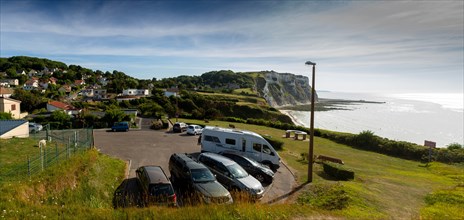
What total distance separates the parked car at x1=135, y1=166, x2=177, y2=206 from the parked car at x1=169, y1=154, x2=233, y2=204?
1039 mm

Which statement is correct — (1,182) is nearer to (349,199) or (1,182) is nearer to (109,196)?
(109,196)

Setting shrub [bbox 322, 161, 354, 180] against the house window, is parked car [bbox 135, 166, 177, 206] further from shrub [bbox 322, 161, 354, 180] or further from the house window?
shrub [bbox 322, 161, 354, 180]

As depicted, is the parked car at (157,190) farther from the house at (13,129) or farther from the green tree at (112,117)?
the green tree at (112,117)

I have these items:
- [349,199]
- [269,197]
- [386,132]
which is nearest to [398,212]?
[349,199]

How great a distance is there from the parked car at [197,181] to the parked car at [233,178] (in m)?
1.05

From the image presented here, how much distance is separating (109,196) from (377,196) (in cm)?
1270


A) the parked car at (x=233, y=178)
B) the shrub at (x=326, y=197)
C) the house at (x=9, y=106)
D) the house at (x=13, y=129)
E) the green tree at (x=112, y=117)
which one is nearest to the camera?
the shrub at (x=326, y=197)

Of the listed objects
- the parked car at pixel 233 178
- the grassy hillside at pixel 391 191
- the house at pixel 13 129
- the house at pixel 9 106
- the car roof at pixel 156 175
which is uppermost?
the house at pixel 9 106

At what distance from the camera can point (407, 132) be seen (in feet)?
233

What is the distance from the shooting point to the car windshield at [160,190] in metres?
10.4

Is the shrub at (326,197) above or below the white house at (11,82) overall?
below

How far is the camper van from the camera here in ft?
60.1

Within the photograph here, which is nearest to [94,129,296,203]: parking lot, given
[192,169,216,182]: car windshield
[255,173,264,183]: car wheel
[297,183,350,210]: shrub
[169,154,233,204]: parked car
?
[255,173,264,183]: car wheel

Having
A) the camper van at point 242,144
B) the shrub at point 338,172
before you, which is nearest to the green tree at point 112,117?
the camper van at point 242,144
